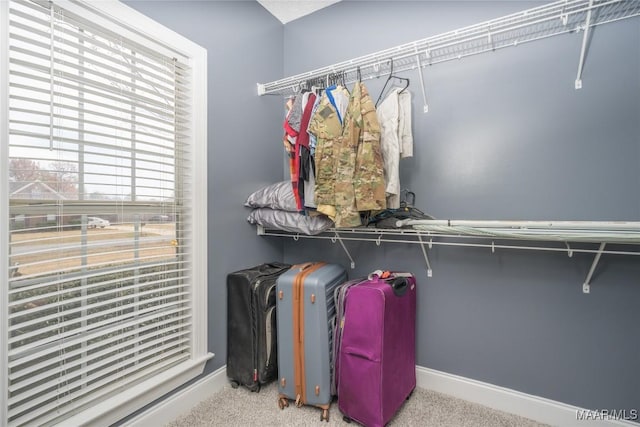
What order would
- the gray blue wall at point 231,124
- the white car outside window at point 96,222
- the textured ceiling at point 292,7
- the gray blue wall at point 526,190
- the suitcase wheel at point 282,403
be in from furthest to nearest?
the textured ceiling at point 292,7, the gray blue wall at point 231,124, the suitcase wheel at point 282,403, the gray blue wall at point 526,190, the white car outside window at point 96,222

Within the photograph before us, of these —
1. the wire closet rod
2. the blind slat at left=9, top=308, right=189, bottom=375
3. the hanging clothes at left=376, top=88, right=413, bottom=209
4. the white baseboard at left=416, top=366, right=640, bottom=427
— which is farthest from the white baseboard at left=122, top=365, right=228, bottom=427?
the wire closet rod

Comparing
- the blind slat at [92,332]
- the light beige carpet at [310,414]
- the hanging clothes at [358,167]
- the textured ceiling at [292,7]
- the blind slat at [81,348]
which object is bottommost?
the light beige carpet at [310,414]

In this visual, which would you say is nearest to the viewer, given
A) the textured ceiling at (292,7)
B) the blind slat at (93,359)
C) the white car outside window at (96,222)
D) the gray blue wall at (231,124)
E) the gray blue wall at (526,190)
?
the blind slat at (93,359)

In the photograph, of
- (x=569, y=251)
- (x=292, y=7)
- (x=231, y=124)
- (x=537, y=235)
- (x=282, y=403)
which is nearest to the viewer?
(x=537, y=235)

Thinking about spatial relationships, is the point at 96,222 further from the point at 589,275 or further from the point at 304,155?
the point at 589,275

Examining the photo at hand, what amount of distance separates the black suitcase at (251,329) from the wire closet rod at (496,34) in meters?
1.29

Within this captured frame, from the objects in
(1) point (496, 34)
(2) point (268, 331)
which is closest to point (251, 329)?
(2) point (268, 331)

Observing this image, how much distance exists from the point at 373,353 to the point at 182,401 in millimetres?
1070

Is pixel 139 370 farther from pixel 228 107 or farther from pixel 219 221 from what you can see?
pixel 228 107

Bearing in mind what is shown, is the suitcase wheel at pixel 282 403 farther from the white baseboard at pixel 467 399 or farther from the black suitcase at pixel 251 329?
the white baseboard at pixel 467 399

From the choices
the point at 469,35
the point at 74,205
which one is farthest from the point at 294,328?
the point at 469,35

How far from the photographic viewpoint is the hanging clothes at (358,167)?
4.87ft

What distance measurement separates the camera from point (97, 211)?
1317 millimetres

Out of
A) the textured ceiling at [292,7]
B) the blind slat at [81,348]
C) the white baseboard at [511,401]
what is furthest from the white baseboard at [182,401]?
the textured ceiling at [292,7]
